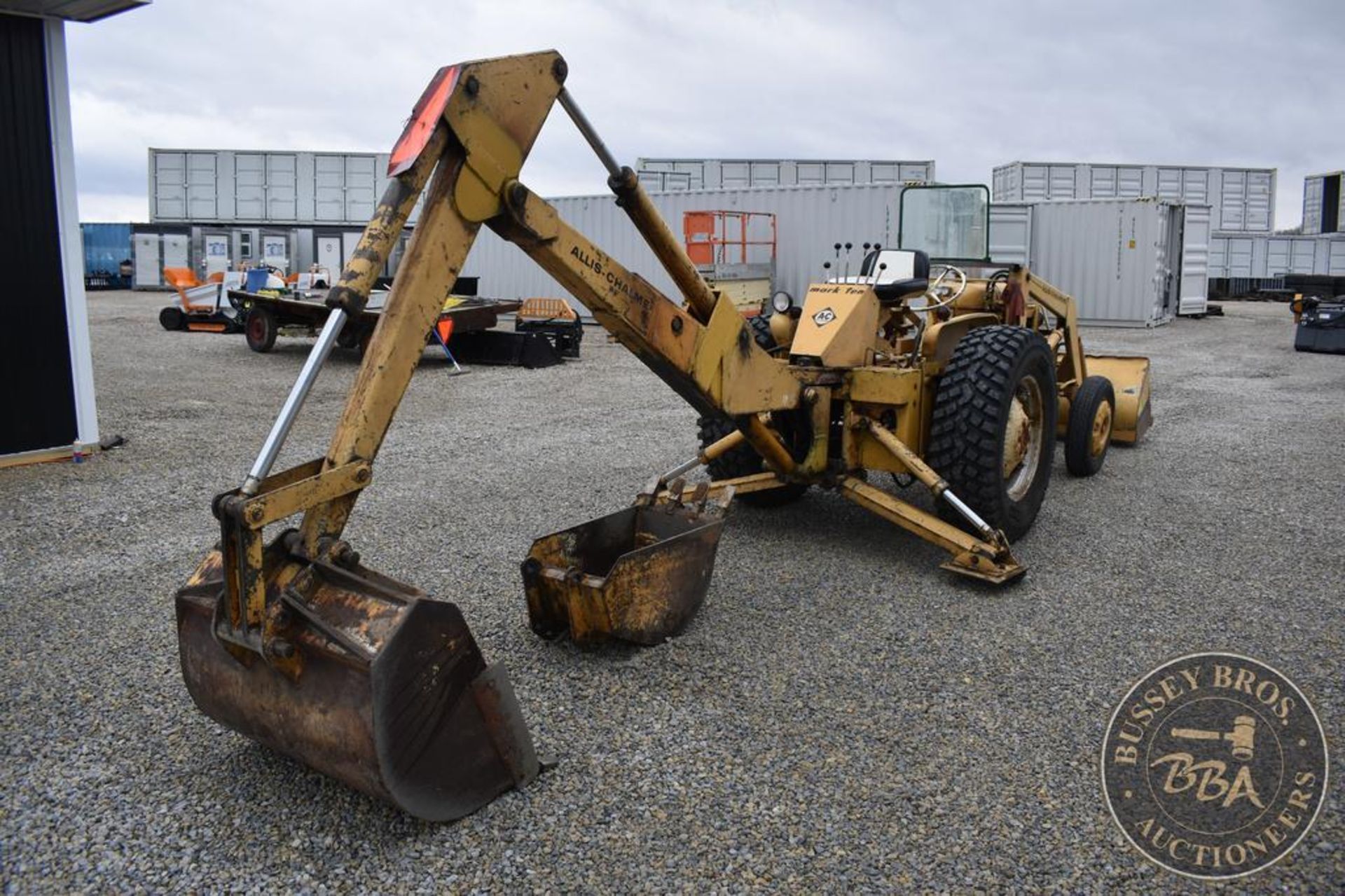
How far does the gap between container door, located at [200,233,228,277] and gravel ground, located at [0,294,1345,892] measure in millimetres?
24301

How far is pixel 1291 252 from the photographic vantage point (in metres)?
29.4

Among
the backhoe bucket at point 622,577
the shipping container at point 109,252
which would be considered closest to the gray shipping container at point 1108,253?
the backhoe bucket at point 622,577

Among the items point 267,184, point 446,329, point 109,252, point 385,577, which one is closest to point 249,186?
point 267,184

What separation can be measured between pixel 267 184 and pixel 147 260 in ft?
14.4

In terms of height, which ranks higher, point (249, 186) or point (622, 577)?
point (249, 186)

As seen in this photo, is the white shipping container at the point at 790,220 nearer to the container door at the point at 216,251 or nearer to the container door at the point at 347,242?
the container door at the point at 347,242

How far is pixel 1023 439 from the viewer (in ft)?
19.0

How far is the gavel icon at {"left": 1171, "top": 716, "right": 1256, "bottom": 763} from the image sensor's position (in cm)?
330

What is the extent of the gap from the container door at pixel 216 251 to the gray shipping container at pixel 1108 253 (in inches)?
846

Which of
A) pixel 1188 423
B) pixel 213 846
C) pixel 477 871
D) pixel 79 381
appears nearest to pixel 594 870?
pixel 477 871

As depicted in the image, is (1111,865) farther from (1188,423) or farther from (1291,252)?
(1291,252)

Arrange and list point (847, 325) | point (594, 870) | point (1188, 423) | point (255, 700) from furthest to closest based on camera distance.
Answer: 1. point (1188, 423)
2. point (847, 325)
3. point (255, 700)
4. point (594, 870)

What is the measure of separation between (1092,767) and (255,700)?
2520 millimetres

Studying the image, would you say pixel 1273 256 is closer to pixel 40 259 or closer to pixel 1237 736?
pixel 1237 736
